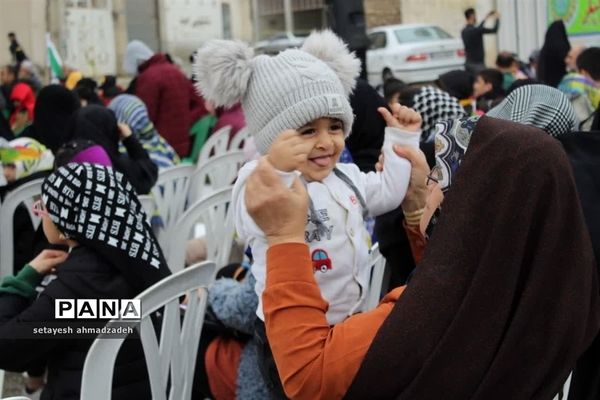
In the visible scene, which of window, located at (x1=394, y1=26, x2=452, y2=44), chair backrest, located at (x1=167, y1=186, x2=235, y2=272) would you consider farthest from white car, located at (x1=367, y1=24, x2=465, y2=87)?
chair backrest, located at (x1=167, y1=186, x2=235, y2=272)

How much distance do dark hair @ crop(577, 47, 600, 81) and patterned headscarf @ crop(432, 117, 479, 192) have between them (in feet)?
15.1

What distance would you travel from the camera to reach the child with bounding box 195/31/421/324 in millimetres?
2178

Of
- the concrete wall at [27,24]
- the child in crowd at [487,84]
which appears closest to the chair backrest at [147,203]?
the child in crowd at [487,84]

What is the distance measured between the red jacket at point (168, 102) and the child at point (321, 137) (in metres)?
4.30

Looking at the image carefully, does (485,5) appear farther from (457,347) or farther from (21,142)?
Answer: (457,347)

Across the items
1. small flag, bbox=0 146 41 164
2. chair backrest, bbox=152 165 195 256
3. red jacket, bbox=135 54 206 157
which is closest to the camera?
small flag, bbox=0 146 41 164

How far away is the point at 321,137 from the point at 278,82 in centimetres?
21

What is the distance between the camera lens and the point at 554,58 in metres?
7.98

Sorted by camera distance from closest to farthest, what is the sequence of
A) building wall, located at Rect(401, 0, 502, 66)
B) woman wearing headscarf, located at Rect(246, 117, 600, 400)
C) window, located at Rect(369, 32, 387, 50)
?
woman wearing headscarf, located at Rect(246, 117, 600, 400) < window, located at Rect(369, 32, 387, 50) < building wall, located at Rect(401, 0, 502, 66)

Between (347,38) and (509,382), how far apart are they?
15.5 ft

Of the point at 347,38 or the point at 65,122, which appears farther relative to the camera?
the point at 347,38

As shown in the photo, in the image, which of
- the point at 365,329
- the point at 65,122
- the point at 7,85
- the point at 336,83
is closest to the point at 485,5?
the point at 7,85

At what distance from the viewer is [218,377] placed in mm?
2574

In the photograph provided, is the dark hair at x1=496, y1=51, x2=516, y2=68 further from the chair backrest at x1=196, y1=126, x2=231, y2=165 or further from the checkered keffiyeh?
the checkered keffiyeh
